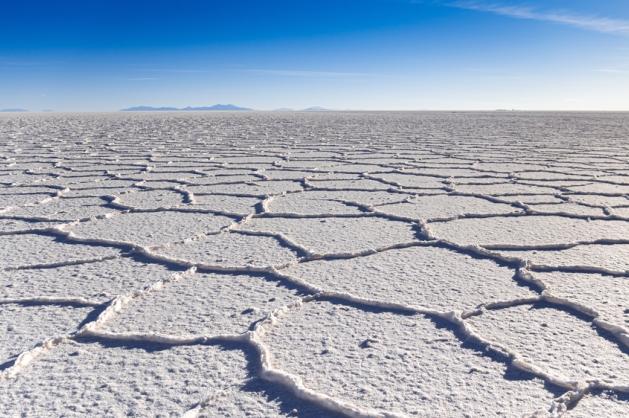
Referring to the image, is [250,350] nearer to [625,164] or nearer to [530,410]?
[530,410]

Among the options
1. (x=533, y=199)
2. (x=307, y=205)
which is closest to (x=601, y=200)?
(x=533, y=199)

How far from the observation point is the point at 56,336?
4.22 ft

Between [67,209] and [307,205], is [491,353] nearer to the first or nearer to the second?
[307,205]

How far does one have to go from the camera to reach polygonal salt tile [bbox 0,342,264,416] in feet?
3.34

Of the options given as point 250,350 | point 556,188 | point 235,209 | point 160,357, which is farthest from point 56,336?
point 556,188

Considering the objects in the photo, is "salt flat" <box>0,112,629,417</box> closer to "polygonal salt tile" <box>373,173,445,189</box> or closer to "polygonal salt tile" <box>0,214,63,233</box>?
"polygonal salt tile" <box>0,214,63,233</box>

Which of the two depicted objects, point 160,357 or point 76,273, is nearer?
point 160,357

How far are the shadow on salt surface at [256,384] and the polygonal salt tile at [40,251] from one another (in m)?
0.69

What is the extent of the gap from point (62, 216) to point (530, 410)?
2.10 m

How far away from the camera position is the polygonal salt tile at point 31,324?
4.11 feet

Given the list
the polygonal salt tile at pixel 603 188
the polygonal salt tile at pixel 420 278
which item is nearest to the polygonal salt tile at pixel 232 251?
the polygonal salt tile at pixel 420 278

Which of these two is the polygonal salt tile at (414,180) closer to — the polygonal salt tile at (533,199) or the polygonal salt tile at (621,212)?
the polygonal salt tile at (533,199)

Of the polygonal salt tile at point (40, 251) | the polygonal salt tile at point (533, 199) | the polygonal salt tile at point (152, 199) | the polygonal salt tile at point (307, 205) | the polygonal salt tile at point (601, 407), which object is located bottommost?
the polygonal salt tile at point (152, 199)

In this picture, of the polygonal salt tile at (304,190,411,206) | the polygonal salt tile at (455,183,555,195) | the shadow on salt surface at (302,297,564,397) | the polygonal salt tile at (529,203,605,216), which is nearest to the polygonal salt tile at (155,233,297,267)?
the shadow on salt surface at (302,297,564,397)
